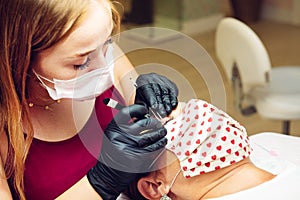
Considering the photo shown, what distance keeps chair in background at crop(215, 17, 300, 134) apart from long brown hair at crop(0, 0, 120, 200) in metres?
1.10

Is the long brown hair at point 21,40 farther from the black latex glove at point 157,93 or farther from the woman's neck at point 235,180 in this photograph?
the woman's neck at point 235,180

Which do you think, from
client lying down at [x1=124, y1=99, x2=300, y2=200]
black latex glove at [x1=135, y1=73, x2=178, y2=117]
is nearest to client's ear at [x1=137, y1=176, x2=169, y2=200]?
client lying down at [x1=124, y1=99, x2=300, y2=200]

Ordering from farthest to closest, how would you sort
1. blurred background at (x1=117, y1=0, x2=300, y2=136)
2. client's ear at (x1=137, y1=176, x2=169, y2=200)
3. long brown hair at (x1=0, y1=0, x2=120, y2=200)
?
blurred background at (x1=117, y1=0, x2=300, y2=136) → client's ear at (x1=137, y1=176, x2=169, y2=200) → long brown hair at (x1=0, y1=0, x2=120, y2=200)

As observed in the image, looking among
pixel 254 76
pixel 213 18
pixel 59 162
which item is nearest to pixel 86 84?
pixel 59 162

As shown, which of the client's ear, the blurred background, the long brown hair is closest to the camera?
the long brown hair

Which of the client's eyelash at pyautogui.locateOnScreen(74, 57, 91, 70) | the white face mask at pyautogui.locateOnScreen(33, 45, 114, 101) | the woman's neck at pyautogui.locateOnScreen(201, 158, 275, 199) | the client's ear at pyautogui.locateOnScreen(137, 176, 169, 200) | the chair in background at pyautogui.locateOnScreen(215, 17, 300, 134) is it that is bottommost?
the chair in background at pyautogui.locateOnScreen(215, 17, 300, 134)

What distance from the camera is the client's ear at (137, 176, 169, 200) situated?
1207 mm

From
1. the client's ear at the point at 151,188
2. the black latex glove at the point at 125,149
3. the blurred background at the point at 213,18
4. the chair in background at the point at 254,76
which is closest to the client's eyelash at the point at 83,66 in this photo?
the black latex glove at the point at 125,149

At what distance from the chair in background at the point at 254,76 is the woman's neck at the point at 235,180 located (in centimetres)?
100

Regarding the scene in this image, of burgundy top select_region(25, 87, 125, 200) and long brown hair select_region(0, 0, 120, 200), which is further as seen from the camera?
burgundy top select_region(25, 87, 125, 200)

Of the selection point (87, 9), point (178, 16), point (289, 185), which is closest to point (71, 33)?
point (87, 9)

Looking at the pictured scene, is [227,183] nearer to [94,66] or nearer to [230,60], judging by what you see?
[94,66]

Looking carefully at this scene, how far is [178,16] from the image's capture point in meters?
4.33

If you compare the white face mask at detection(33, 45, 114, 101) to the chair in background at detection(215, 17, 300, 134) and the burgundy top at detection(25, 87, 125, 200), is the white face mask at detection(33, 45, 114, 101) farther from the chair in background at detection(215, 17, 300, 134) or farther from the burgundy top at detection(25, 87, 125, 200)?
the chair in background at detection(215, 17, 300, 134)
